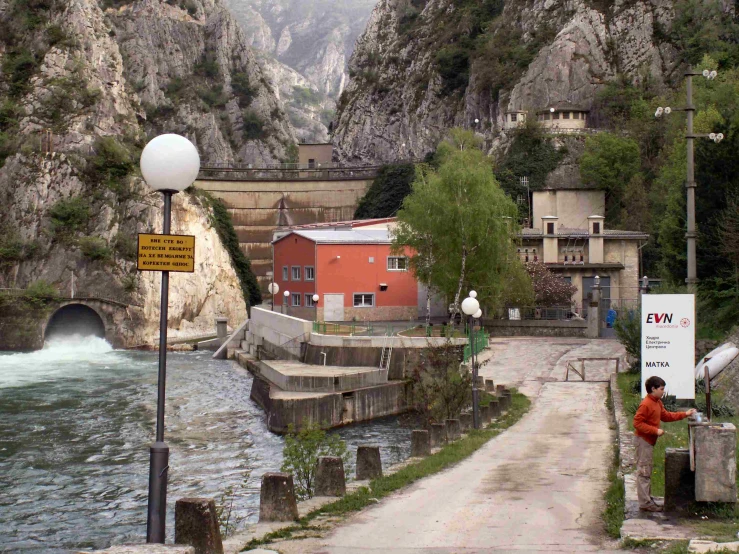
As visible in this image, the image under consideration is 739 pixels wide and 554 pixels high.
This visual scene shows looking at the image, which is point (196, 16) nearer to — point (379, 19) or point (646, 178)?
point (379, 19)

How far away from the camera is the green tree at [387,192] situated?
276 ft

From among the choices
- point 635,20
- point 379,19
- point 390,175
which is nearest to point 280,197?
point 390,175

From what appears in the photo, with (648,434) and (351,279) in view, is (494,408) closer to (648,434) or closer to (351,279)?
(648,434)

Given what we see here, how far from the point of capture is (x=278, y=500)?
426 inches

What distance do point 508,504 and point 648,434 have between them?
2.31 meters

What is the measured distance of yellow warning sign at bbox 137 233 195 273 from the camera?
9109 mm

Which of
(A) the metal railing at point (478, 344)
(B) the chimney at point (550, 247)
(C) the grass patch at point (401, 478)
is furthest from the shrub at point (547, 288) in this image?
(C) the grass patch at point (401, 478)

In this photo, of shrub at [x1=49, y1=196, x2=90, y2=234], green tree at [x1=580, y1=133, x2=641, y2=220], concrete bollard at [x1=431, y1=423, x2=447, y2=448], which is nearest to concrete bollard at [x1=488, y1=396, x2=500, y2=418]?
concrete bollard at [x1=431, y1=423, x2=447, y2=448]

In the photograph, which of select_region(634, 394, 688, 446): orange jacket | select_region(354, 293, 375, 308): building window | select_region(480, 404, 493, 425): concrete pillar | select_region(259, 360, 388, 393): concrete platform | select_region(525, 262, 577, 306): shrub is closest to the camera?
select_region(634, 394, 688, 446): orange jacket

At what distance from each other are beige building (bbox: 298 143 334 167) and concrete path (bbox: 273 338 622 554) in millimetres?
82499

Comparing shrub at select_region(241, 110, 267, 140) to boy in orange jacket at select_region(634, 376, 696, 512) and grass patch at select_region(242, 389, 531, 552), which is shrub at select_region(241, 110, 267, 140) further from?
boy in orange jacket at select_region(634, 376, 696, 512)

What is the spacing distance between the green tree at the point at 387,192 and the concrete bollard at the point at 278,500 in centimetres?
7219

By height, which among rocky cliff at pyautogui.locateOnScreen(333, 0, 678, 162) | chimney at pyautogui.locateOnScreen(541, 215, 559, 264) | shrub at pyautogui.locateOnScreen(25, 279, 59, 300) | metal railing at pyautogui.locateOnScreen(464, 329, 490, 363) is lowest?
metal railing at pyautogui.locateOnScreen(464, 329, 490, 363)

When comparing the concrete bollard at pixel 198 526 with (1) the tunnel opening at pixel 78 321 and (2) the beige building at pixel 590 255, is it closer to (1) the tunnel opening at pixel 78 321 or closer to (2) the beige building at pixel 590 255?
(2) the beige building at pixel 590 255
